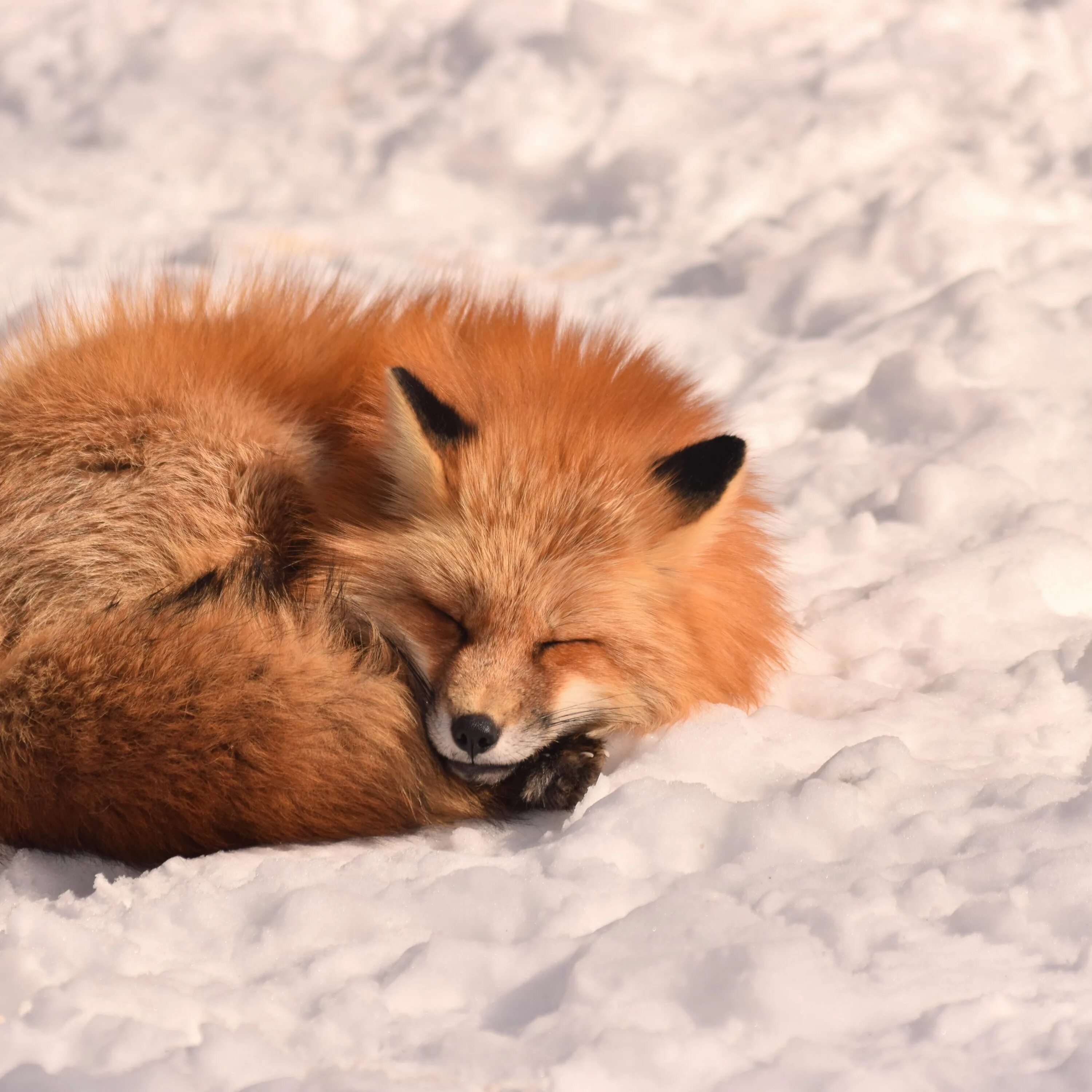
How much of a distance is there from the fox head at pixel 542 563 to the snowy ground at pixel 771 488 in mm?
165

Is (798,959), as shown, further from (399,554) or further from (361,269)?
(361,269)

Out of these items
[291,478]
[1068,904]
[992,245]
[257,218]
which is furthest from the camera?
[257,218]

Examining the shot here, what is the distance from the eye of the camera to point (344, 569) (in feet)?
7.91

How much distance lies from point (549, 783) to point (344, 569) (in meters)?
0.58

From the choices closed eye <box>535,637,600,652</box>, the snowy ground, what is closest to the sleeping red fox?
closed eye <box>535,637,600,652</box>

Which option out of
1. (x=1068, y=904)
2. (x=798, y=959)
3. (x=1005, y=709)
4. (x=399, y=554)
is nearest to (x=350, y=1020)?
(x=798, y=959)

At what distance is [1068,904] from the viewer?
1885 millimetres

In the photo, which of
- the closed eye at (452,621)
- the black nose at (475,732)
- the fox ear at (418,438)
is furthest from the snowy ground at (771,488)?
the fox ear at (418,438)

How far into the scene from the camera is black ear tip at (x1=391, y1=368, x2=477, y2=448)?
2.28 meters

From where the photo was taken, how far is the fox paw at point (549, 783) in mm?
2330

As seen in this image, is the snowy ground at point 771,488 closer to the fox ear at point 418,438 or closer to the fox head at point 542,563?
the fox head at point 542,563

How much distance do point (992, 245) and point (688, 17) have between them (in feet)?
6.66

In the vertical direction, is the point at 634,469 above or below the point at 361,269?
above

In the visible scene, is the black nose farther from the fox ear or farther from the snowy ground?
the fox ear
